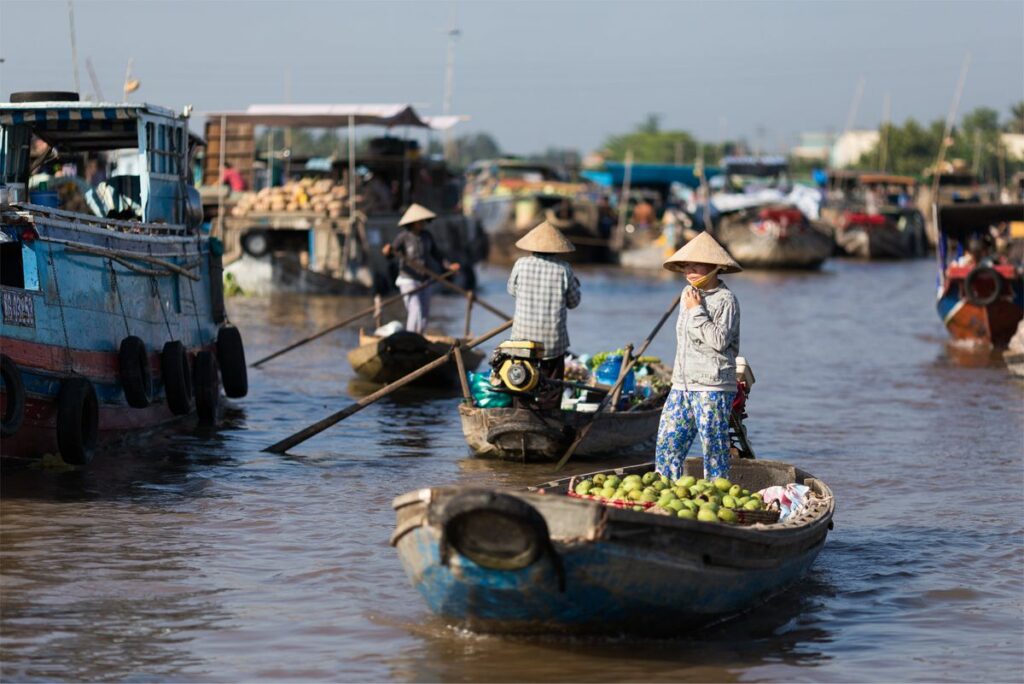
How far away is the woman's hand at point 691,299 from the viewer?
7.18 m

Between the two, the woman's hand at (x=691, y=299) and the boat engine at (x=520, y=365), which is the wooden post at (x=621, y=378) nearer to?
the boat engine at (x=520, y=365)

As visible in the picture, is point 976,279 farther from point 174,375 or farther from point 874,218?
point 874,218

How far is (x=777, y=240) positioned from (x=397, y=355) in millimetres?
23847


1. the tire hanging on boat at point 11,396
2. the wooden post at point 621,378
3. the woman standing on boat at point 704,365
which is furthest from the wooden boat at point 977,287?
the tire hanging on boat at point 11,396

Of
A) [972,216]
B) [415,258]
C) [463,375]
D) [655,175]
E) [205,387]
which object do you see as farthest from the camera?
[655,175]

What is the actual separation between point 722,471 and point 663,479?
25.2 inches

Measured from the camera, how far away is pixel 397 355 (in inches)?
527

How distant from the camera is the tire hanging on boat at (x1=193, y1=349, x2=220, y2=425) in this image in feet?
37.1

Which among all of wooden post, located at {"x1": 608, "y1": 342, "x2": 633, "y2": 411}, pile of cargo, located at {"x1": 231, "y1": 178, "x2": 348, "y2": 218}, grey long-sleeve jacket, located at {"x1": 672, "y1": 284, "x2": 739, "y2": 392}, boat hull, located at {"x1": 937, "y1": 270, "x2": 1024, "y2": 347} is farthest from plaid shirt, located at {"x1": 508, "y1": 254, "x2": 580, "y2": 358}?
pile of cargo, located at {"x1": 231, "y1": 178, "x2": 348, "y2": 218}

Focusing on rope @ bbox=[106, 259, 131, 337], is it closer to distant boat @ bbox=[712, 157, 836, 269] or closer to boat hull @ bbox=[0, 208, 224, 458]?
boat hull @ bbox=[0, 208, 224, 458]

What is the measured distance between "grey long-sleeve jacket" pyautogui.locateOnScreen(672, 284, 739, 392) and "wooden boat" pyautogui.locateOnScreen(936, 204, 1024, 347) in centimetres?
1214

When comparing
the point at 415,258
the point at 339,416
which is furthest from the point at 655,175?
the point at 339,416

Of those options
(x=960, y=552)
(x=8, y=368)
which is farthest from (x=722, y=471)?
(x=8, y=368)

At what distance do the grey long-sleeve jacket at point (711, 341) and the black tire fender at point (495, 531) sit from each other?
2007 millimetres
